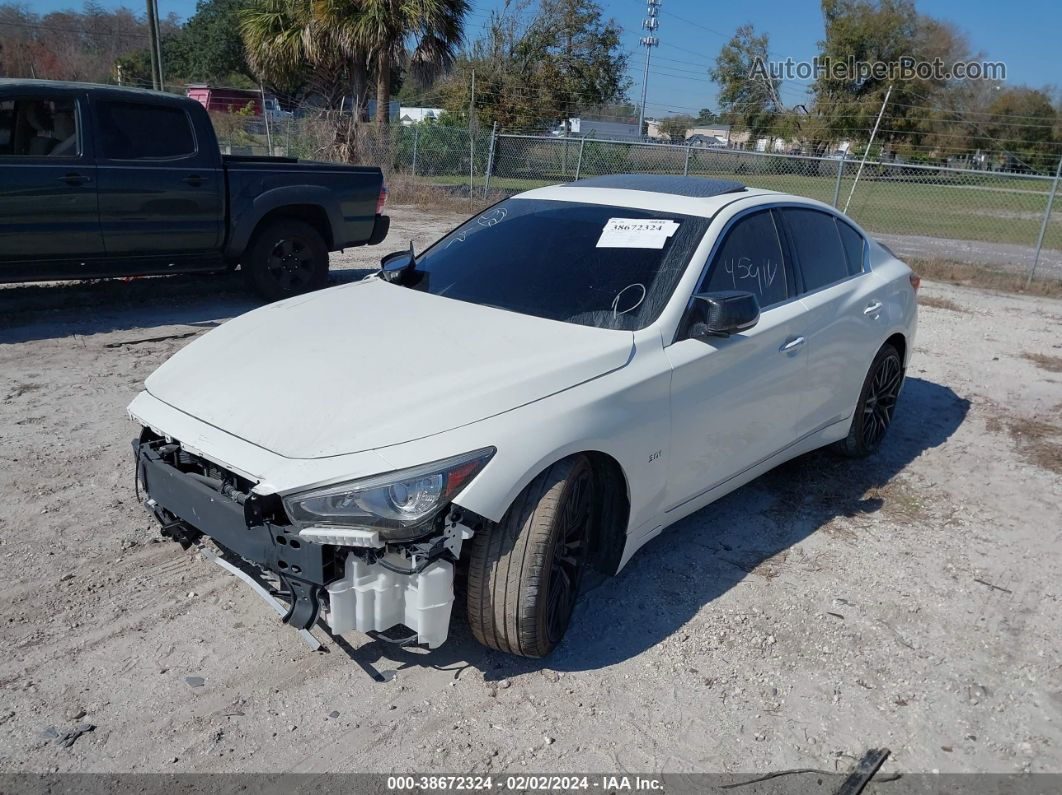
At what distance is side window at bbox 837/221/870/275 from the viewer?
17.0 feet

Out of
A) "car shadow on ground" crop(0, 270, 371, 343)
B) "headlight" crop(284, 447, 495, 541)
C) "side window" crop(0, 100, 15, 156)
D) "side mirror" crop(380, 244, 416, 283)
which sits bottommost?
"car shadow on ground" crop(0, 270, 371, 343)

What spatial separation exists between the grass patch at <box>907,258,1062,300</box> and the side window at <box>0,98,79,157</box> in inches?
467

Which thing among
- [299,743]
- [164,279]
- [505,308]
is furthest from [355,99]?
[299,743]

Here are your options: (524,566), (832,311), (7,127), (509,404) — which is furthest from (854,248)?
(7,127)

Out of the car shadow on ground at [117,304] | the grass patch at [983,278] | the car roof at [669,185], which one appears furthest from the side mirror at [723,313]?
the grass patch at [983,278]

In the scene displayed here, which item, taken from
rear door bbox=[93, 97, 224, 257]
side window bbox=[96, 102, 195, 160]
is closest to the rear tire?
rear door bbox=[93, 97, 224, 257]

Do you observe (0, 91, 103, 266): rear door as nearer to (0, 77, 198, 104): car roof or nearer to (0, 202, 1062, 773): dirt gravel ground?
(0, 77, 198, 104): car roof

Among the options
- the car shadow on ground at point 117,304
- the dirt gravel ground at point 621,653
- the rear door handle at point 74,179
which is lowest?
the dirt gravel ground at point 621,653

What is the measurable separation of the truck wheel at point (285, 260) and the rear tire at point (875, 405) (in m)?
5.67

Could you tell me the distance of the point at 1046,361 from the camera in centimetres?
853

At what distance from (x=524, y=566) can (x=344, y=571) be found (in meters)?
0.60

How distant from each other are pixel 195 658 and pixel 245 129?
29.3 metres

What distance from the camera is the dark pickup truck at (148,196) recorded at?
7.04 meters

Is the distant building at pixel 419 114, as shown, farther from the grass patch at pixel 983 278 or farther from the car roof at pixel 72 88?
the car roof at pixel 72 88
